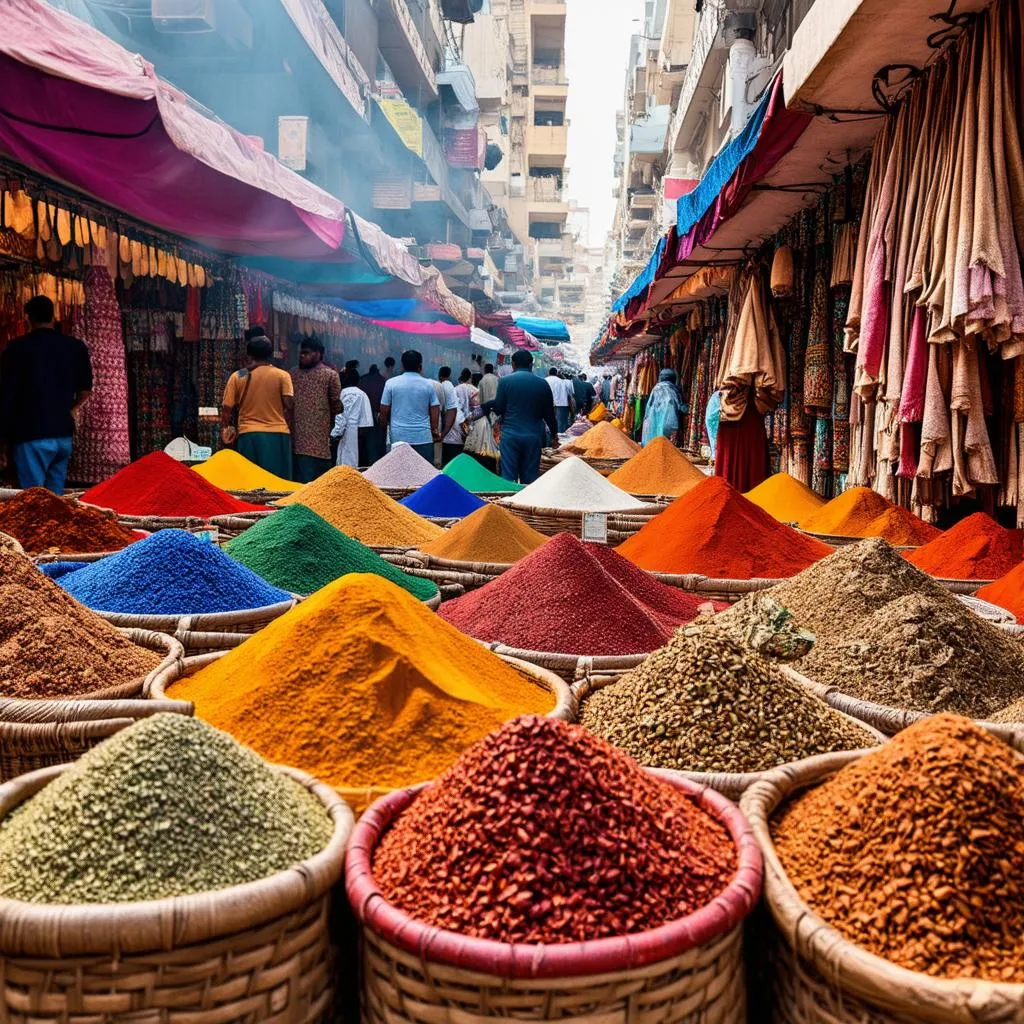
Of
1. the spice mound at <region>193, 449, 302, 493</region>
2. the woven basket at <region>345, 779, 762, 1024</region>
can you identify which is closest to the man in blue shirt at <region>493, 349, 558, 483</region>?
the spice mound at <region>193, 449, 302, 493</region>

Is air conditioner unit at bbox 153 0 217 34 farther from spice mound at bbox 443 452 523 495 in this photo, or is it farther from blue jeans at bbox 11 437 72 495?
spice mound at bbox 443 452 523 495

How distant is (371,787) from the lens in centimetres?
101

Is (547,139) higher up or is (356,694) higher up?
(547,139)

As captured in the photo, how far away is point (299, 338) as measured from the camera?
8.30m

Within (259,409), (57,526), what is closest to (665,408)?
(259,409)

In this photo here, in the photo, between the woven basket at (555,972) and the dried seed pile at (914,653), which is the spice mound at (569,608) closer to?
the dried seed pile at (914,653)

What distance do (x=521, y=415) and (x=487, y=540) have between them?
338 cm

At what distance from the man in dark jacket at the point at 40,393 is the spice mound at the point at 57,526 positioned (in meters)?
1.59

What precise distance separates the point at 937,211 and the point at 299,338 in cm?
676

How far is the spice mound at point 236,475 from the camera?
380cm

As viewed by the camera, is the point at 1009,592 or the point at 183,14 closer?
the point at 1009,592

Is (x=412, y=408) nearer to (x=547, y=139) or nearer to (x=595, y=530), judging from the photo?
(x=595, y=530)

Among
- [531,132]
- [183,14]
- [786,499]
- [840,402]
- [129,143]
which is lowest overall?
[786,499]

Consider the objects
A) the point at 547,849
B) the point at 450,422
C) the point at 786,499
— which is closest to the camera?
the point at 547,849
